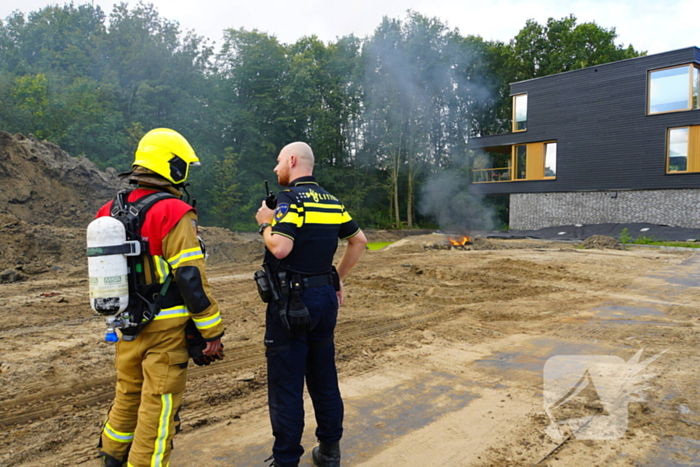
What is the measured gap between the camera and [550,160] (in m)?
29.5

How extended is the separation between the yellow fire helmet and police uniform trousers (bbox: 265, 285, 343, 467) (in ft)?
3.40

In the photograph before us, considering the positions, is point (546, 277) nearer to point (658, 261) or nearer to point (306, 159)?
point (658, 261)

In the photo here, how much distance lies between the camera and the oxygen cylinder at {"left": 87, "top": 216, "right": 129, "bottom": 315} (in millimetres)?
2682

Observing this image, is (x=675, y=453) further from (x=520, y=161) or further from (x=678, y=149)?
(x=520, y=161)

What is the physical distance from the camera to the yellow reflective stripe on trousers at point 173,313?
2.78 metres

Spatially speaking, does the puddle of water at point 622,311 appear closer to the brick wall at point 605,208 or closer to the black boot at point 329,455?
the black boot at point 329,455

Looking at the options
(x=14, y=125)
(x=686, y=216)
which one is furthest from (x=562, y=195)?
(x=14, y=125)

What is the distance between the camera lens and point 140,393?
2.88 m

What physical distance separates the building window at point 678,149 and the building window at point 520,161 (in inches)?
317

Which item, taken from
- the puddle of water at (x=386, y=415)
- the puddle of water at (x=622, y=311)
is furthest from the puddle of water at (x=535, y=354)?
the puddle of water at (x=622, y=311)

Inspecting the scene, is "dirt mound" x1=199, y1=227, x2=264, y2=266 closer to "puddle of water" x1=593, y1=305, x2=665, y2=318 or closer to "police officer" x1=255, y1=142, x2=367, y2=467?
"puddle of water" x1=593, y1=305, x2=665, y2=318

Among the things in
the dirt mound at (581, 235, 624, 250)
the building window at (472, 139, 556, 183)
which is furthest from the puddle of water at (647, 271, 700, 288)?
the building window at (472, 139, 556, 183)

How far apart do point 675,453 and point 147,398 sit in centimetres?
343

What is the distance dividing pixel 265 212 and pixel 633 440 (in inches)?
121
